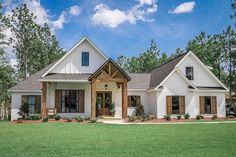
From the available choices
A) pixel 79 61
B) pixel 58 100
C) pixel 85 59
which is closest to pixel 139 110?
pixel 85 59

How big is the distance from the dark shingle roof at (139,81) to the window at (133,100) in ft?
3.23

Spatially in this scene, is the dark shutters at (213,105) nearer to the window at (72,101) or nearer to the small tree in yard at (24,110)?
the window at (72,101)

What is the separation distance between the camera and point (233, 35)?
40812 millimetres

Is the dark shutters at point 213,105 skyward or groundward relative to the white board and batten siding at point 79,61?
groundward

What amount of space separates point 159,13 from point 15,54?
2623 centimetres

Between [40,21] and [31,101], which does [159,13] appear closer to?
[31,101]

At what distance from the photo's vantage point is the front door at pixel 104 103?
26.2 m

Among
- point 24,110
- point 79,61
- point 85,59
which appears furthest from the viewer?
point 85,59

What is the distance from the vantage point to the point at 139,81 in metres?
29.2

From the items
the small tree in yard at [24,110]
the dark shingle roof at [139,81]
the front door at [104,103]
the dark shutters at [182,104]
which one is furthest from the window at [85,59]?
the dark shutters at [182,104]

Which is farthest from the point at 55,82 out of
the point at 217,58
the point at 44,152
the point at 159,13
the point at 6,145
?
the point at 217,58

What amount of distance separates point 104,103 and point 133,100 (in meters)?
3.00

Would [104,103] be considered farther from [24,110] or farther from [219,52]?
[219,52]

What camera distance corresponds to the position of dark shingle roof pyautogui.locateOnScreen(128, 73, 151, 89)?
27.6 metres
